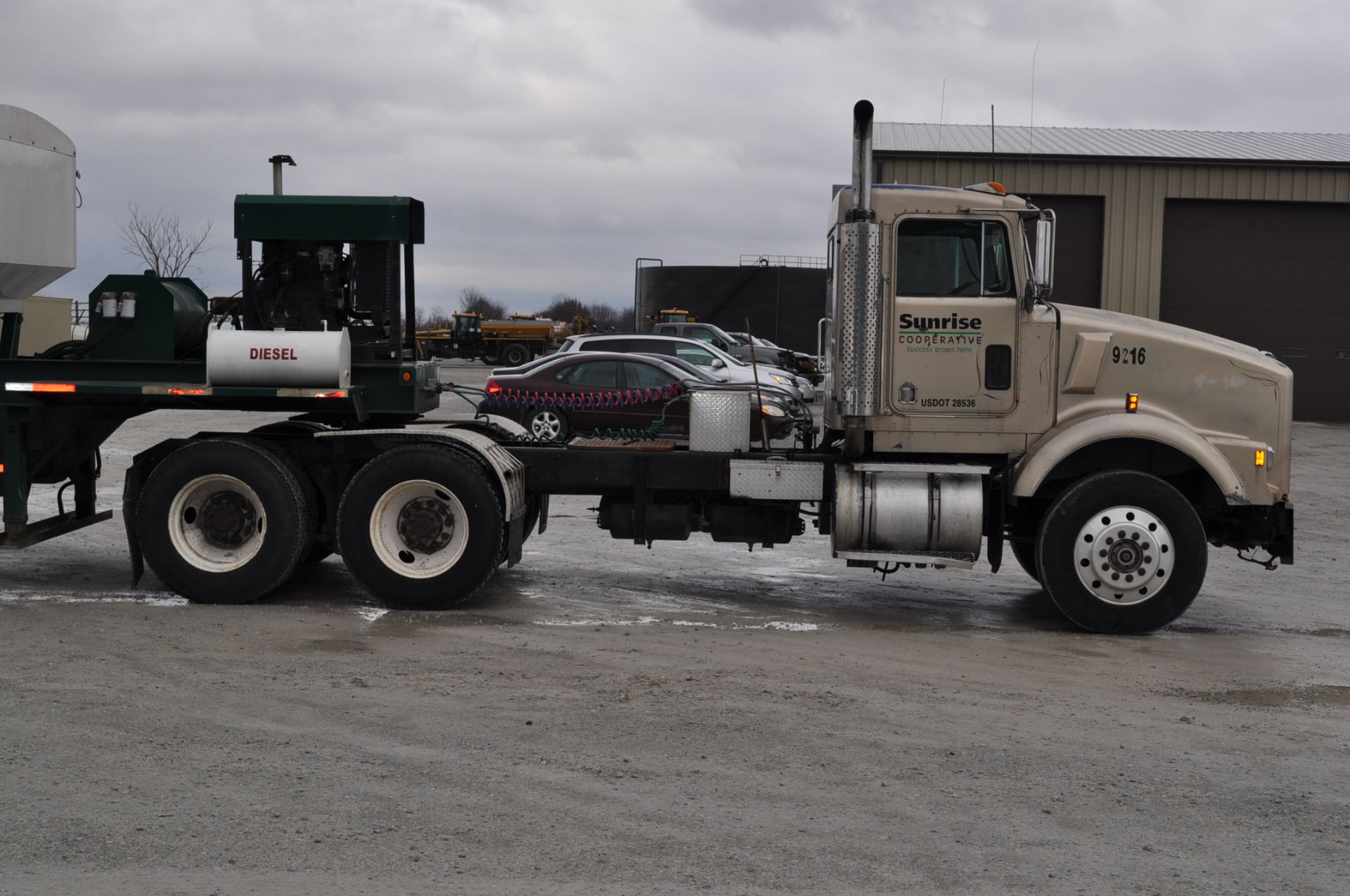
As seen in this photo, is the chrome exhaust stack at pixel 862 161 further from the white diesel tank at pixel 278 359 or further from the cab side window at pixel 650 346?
the cab side window at pixel 650 346

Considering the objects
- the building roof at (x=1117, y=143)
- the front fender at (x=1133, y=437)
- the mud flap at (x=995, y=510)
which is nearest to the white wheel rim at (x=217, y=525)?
the mud flap at (x=995, y=510)

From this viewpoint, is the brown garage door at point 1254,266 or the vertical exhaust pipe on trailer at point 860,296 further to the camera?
the brown garage door at point 1254,266

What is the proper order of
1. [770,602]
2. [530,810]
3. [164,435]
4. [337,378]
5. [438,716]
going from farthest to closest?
[164,435] < [770,602] < [337,378] < [438,716] < [530,810]

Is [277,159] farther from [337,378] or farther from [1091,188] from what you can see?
[1091,188]

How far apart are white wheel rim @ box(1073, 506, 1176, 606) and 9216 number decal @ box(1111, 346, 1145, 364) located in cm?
100

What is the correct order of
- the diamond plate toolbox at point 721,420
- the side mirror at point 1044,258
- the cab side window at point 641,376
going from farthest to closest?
the cab side window at point 641,376, the diamond plate toolbox at point 721,420, the side mirror at point 1044,258

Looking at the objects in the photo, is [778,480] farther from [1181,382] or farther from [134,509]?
[134,509]

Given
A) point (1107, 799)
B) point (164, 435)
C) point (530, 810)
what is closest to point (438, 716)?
point (530, 810)

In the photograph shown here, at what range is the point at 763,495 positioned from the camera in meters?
9.15

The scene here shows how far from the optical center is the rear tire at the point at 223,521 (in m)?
9.08

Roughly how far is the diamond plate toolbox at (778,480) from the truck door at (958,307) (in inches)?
35.5

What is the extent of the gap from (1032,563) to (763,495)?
2472 millimetres

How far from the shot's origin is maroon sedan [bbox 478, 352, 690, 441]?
17.6 metres

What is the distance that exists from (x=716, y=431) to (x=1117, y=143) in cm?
2572
